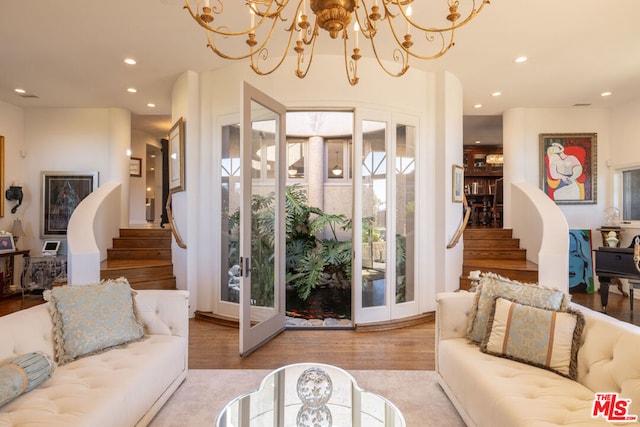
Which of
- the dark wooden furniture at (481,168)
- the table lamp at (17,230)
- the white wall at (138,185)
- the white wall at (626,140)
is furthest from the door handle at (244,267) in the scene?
the dark wooden furniture at (481,168)

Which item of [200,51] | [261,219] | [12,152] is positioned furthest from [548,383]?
[12,152]

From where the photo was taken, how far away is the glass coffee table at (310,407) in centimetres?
155

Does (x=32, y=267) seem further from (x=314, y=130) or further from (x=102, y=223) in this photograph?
(x=314, y=130)

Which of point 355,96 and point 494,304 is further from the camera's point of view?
point 355,96

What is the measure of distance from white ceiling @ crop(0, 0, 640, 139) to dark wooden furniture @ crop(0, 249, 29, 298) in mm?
2469

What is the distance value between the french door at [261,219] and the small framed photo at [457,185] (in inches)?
88.6

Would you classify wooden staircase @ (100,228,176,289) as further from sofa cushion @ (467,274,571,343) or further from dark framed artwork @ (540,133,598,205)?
dark framed artwork @ (540,133,598,205)

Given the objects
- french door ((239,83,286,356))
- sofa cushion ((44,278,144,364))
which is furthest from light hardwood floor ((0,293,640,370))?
sofa cushion ((44,278,144,364))

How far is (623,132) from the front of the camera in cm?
549

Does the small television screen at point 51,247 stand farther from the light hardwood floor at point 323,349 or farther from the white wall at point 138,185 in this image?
the light hardwood floor at point 323,349

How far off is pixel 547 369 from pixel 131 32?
4.38 m

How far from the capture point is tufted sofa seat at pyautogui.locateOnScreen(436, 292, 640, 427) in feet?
4.73

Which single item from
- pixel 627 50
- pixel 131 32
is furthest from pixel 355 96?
pixel 627 50

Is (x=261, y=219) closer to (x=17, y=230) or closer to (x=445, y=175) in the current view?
(x=445, y=175)
